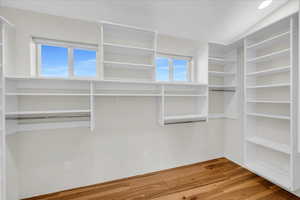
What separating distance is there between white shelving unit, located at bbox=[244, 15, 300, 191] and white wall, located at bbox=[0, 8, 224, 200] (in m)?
0.86

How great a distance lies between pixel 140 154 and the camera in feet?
7.16

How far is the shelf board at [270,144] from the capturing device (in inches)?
69.1

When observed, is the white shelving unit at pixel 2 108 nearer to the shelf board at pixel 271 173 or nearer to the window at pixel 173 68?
the window at pixel 173 68

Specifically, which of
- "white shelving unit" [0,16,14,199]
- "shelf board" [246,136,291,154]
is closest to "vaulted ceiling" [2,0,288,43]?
"white shelving unit" [0,16,14,199]

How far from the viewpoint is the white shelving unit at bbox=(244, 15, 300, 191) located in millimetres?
1624

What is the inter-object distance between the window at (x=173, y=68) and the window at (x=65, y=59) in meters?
1.13

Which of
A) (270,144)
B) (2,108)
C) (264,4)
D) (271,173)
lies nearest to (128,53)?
(2,108)

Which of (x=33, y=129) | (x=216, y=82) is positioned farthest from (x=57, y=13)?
(x=216, y=82)

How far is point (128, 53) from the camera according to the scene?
2055 millimetres

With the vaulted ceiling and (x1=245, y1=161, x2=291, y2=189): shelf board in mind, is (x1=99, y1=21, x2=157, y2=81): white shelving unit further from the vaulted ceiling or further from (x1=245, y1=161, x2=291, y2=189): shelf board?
(x1=245, y1=161, x2=291, y2=189): shelf board

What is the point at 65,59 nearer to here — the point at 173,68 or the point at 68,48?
the point at 68,48

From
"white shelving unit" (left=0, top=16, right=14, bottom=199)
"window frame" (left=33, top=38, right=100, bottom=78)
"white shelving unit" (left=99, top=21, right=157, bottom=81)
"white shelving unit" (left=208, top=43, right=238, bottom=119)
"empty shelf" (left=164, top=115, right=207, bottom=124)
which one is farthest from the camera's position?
"white shelving unit" (left=208, top=43, right=238, bottom=119)

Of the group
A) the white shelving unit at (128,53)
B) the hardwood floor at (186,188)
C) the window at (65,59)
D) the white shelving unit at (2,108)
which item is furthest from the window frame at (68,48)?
the hardwood floor at (186,188)

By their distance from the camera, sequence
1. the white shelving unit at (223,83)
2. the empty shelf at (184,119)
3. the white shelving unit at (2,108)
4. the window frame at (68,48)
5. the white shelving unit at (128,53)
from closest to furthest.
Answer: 1. the white shelving unit at (2,108)
2. the window frame at (68,48)
3. the white shelving unit at (128,53)
4. the empty shelf at (184,119)
5. the white shelving unit at (223,83)
